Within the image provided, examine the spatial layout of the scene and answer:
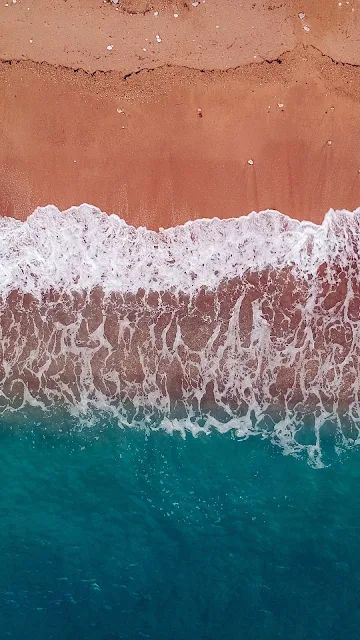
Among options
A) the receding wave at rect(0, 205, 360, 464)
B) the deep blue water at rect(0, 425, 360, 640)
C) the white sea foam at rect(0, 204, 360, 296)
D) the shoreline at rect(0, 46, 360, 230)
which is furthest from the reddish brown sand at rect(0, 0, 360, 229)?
the deep blue water at rect(0, 425, 360, 640)

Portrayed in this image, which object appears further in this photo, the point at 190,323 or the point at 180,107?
the point at 190,323

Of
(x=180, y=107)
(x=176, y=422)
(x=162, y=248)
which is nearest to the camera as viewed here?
(x=180, y=107)

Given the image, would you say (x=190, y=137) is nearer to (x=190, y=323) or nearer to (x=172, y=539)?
(x=190, y=323)

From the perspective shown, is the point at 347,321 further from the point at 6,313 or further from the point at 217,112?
the point at 6,313

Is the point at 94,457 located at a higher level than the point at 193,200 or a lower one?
lower

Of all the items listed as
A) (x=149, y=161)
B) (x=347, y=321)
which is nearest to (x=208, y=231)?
(x=149, y=161)

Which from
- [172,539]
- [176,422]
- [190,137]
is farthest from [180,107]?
[172,539]

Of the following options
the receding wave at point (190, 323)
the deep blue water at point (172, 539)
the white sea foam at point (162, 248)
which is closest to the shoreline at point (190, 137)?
the white sea foam at point (162, 248)

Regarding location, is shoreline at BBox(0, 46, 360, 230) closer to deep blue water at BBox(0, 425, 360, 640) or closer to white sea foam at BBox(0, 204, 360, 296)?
white sea foam at BBox(0, 204, 360, 296)
